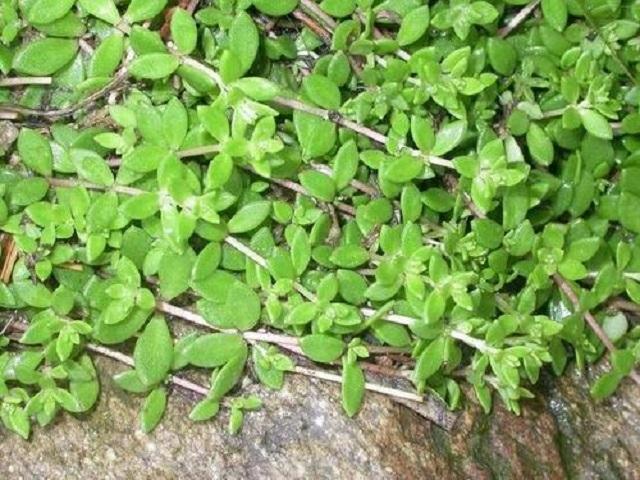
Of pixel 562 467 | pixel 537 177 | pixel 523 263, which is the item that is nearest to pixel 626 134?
→ pixel 537 177

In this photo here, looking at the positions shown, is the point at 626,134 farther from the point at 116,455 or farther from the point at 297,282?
the point at 116,455

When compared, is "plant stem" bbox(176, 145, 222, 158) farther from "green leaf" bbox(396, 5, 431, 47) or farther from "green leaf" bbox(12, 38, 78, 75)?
"green leaf" bbox(396, 5, 431, 47)

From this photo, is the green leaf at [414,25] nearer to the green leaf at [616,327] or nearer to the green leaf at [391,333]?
the green leaf at [391,333]

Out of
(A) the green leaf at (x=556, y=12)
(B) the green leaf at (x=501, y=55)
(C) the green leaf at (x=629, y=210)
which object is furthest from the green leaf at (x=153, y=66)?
(C) the green leaf at (x=629, y=210)

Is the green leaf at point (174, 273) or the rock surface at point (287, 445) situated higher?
the green leaf at point (174, 273)

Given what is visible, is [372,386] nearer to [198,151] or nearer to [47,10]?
[198,151]

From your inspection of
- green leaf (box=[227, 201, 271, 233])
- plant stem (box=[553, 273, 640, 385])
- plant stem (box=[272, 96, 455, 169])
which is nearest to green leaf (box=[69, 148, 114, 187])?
green leaf (box=[227, 201, 271, 233])
